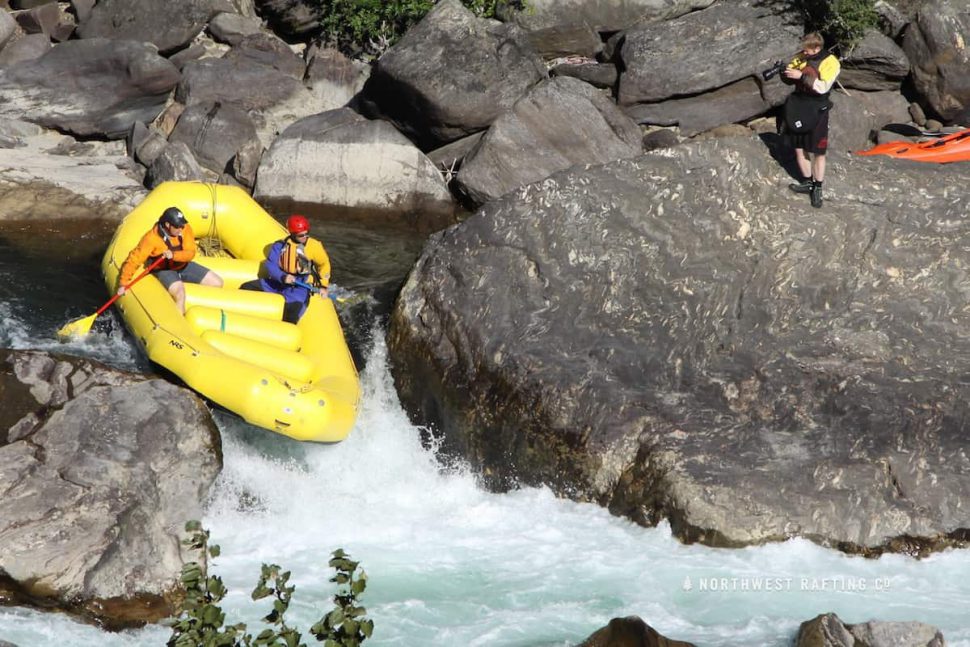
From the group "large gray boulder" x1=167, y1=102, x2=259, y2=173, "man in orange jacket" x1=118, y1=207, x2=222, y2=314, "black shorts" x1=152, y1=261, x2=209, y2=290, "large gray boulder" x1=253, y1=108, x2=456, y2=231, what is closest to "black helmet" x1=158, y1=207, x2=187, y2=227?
"man in orange jacket" x1=118, y1=207, x2=222, y2=314

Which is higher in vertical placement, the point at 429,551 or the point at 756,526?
the point at 756,526

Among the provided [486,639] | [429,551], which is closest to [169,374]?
[429,551]

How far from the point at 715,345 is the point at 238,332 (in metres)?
3.49

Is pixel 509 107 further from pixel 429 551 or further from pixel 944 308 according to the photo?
pixel 429 551

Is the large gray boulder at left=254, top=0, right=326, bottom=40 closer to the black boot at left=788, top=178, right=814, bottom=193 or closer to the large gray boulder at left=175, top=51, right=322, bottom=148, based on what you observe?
the large gray boulder at left=175, top=51, right=322, bottom=148

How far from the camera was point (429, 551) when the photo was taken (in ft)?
24.0

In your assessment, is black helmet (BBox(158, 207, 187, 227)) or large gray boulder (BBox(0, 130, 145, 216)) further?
large gray boulder (BBox(0, 130, 145, 216))

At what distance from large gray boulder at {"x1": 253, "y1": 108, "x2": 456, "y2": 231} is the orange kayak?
4537mm

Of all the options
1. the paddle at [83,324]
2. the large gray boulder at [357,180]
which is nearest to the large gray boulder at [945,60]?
the large gray boulder at [357,180]

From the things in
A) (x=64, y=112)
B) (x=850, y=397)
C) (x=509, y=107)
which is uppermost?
(x=850, y=397)

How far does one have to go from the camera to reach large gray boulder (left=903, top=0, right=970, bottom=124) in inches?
554

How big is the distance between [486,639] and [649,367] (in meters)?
2.58

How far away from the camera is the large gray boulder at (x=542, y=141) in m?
12.5

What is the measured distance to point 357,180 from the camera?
12.7 meters
